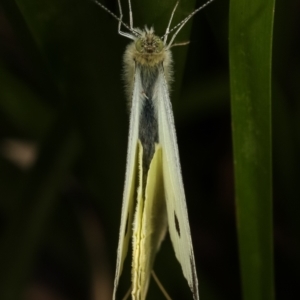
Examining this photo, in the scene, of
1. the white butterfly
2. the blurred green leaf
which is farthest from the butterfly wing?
the blurred green leaf

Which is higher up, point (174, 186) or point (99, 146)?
point (99, 146)

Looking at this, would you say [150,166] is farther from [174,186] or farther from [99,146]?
[99,146]

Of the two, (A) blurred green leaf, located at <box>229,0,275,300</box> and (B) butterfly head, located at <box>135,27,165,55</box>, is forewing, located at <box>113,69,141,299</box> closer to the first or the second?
(B) butterfly head, located at <box>135,27,165,55</box>

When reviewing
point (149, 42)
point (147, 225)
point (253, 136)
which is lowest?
point (147, 225)

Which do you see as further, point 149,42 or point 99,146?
point 99,146

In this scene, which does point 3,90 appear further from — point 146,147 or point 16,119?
point 146,147

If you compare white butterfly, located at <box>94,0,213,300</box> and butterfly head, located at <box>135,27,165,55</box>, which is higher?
butterfly head, located at <box>135,27,165,55</box>

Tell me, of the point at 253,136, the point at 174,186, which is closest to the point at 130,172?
the point at 174,186
